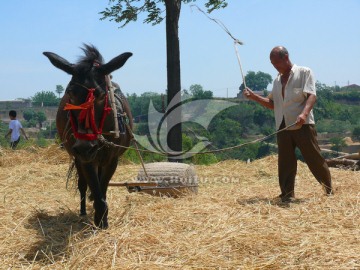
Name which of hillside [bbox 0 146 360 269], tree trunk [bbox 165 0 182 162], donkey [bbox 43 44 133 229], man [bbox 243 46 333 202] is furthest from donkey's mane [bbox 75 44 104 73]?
tree trunk [bbox 165 0 182 162]

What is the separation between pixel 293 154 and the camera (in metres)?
6.16

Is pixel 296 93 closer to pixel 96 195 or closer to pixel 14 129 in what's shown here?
pixel 96 195

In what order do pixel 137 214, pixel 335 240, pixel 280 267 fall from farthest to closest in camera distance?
pixel 137 214
pixel 335 240
pixel 280 267

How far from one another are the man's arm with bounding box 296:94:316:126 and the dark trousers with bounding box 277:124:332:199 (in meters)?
0.30

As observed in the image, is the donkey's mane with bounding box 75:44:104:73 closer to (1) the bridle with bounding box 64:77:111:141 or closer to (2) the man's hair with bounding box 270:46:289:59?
(1) the bridle with bounding box 64:77:111:141

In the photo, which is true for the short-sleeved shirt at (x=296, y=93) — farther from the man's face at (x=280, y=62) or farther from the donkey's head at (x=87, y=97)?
the donkey's head at (x=87, y=97)

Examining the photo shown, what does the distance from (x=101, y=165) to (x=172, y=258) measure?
1.85 m

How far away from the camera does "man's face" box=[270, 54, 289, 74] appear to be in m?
5.96

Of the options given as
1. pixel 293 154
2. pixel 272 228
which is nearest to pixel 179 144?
pixel 293 154

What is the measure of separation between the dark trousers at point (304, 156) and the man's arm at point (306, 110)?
0.98 ft

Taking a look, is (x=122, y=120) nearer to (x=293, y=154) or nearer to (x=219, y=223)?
(x=219, y=223)

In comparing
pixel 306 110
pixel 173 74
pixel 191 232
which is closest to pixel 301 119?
pixel 306 110

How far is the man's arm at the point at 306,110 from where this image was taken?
5605 mm

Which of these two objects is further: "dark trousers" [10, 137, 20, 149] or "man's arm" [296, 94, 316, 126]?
"dark trousers" [10, 137, 20, 149]
